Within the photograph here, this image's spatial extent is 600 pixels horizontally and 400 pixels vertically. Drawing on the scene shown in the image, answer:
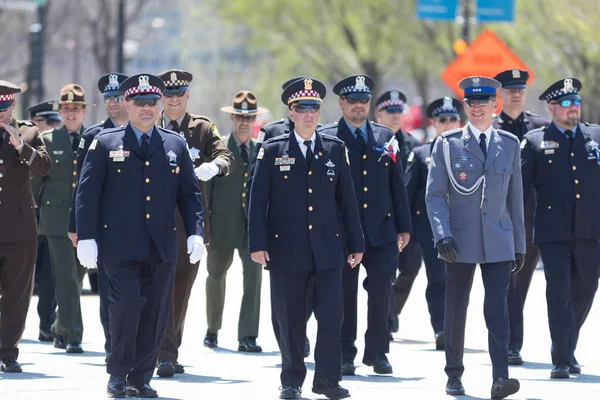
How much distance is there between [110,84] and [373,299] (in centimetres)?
300

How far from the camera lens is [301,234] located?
33.5 ft

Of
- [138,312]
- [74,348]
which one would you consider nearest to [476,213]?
[138,312]

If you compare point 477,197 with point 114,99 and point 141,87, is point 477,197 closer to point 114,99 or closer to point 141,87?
point 141,87

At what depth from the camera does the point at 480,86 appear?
1035cm

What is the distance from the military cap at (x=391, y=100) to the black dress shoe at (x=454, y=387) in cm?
437

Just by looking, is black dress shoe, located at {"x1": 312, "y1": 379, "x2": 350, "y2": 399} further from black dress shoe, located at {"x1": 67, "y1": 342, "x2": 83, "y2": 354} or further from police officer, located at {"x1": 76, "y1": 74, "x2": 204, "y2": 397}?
black dress shoe, located at {"x1": 67, "y1": 342, "x2": 83, "y2": 354}

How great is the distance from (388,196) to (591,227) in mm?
1681

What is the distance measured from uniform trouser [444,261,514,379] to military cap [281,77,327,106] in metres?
1.61

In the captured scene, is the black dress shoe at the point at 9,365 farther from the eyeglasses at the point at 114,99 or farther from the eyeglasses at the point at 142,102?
the eyeglasses at the point at 142,102

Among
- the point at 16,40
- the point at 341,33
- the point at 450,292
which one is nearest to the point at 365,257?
the point at 450,292

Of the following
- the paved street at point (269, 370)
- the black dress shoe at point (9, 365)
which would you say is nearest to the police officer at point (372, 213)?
the paved street at point (269, 370)

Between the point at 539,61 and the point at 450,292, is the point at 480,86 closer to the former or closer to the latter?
the point at 450,292

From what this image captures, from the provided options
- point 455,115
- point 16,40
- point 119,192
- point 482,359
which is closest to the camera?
point 119,192

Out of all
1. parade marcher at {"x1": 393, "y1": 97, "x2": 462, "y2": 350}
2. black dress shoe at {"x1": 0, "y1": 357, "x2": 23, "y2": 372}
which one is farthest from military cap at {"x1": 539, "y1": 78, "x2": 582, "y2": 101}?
black dress shoe at {"x1": 0, "y1": 357, "x2": 23, "y2": 372}
